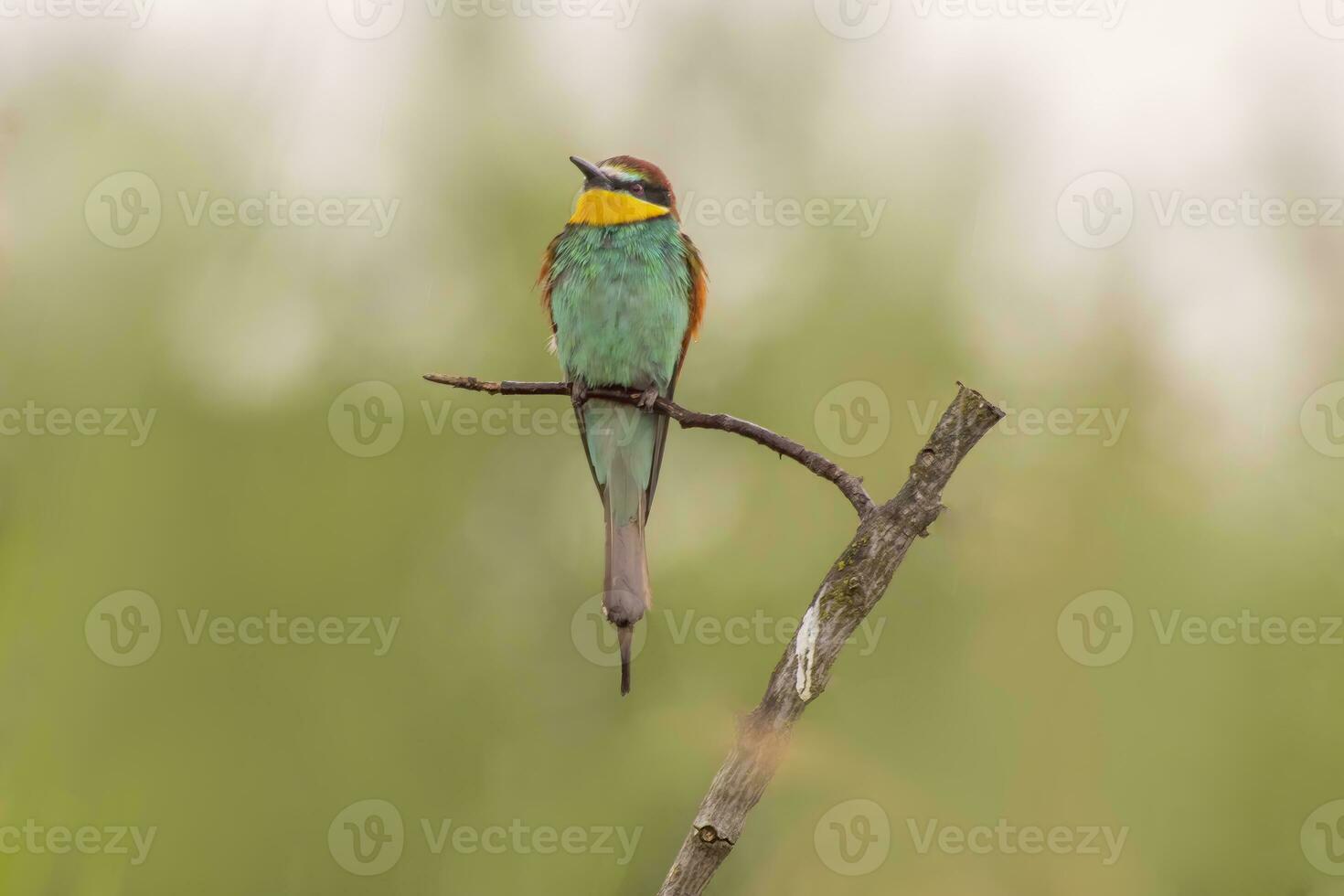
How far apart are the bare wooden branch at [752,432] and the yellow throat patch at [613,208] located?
83cm

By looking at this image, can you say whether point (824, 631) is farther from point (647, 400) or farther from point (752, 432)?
point (647, 400)

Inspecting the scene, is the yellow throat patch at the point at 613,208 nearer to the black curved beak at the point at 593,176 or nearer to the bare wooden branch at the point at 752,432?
the black curved beak at the point at 593,176

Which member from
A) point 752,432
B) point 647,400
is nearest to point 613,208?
point 647,400

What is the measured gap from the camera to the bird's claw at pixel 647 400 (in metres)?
2.96

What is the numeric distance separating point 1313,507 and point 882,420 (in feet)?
5.34

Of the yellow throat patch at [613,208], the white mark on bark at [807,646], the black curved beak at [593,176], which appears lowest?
the white mark on bark at [807,646]

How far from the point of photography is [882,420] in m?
4.11

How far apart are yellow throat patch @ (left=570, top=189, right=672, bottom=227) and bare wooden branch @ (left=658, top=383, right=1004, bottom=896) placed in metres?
1.43

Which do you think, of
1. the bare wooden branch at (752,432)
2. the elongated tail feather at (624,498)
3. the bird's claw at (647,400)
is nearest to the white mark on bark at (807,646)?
the bare wooden branch at (752,432)

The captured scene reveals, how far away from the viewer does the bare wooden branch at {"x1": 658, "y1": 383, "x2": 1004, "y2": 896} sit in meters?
1.81

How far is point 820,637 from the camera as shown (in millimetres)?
1890

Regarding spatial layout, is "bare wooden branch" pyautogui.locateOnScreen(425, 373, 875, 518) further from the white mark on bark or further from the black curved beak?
the black curved beak

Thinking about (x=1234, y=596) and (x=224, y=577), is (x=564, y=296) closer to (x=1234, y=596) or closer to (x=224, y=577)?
(x=224, y=577)

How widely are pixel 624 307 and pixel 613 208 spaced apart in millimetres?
298
